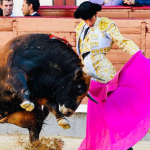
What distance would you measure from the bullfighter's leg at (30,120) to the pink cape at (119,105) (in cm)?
48

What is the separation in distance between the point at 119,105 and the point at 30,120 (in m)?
0.87

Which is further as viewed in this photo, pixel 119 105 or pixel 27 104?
pixel 119 105

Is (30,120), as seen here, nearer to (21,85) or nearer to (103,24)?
(21,85)

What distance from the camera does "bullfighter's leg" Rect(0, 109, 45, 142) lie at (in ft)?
19.4

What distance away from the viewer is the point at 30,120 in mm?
5965

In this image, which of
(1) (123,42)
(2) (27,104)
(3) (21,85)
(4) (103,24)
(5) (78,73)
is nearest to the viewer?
(2) (27,104)

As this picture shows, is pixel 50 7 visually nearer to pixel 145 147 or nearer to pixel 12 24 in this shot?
pixel 12 24

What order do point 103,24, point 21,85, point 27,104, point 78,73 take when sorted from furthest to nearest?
point 103,24
point 78,73
point 21,85
point 27,104

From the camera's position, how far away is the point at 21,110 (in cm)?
573

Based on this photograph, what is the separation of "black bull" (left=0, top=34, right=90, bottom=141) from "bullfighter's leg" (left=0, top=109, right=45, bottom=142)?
0.60 ft

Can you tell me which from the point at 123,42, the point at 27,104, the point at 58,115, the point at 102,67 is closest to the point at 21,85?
the point at 27,104

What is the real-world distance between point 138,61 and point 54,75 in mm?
847

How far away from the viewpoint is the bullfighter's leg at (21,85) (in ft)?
17.0

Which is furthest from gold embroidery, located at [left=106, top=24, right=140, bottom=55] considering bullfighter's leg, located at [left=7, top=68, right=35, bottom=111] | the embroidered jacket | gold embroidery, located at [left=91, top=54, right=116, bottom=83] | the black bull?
bullfighter's leg, located at [left=7, top=68, right=35, bottom=111]
